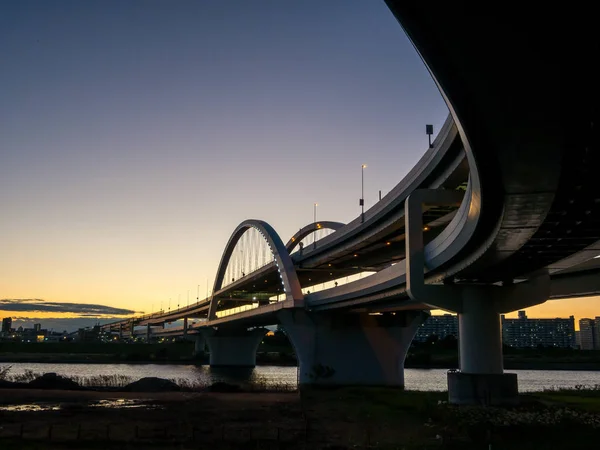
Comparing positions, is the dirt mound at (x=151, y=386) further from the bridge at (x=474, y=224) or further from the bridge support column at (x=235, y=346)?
the bridge support column at (x=235, y=346)

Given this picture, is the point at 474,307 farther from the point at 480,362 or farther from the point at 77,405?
the point at 77,405

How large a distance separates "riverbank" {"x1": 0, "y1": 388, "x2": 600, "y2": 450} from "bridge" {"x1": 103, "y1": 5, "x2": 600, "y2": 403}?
4.64m

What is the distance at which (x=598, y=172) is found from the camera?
16.7m

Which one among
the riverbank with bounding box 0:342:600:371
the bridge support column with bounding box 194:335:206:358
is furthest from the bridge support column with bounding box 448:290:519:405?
the bridge support column with bounding box 194:335:206:358

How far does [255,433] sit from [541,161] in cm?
1891

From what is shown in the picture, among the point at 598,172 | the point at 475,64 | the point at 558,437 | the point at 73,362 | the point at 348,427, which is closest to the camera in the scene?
the point at 475,64

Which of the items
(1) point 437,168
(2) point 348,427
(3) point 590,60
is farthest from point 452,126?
(3) point 590,60

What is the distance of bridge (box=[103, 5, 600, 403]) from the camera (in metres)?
10.5

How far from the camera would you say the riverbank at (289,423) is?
24.8 metres

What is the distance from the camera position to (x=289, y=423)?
32.6 metres

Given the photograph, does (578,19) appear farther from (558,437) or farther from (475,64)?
(558,437)

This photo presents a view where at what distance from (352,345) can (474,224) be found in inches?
1693

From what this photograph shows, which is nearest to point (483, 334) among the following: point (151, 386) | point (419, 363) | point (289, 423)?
point (289, 423)

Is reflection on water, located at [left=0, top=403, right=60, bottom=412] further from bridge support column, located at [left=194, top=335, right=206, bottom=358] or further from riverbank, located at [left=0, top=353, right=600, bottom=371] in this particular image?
bridge support column, located at [left=194, top=335, right=206, bottom=358]
